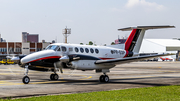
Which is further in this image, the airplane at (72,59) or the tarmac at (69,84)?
the airplane at (72,59)

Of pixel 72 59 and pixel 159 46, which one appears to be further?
pixel 159 46

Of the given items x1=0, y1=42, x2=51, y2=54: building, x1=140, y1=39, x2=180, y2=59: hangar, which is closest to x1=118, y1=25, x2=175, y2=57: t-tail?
x1=0, y1=42, x2=51, y2=54: building

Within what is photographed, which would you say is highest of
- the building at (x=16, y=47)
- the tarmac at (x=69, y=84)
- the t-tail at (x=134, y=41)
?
the building at (x=16, y=47)

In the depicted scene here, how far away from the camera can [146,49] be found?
15450 centimetres

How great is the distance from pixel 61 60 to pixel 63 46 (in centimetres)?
186

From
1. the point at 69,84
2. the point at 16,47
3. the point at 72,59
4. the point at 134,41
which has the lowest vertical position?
the point at 69,84

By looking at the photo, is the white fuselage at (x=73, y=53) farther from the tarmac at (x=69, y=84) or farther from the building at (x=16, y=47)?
the building at (x=16, y=47)

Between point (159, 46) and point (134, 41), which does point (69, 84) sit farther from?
point (159, 46)

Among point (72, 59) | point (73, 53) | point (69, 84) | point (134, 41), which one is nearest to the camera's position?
point (69, 84)

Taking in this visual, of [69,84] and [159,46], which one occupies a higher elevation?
[159,46]

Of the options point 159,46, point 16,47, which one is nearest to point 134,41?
point 16,47

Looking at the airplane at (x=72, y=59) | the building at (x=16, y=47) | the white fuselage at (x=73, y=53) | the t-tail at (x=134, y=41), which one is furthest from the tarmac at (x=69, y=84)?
the building at (x=16, y=47)

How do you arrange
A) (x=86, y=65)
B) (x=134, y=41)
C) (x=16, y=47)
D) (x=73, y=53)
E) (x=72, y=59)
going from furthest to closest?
(x=16, y=47) → (x=134, y=41) → (x=73, y=53) → (x=86, y=65) → (x=72, y=59)

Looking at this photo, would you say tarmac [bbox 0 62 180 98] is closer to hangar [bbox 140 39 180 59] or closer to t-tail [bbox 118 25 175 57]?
t-tail [bbox 118 25 175 57]
